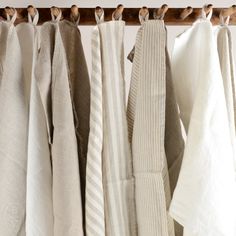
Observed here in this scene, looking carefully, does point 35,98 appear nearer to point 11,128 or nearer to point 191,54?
point 11,128

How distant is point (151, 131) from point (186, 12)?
8.4 inches

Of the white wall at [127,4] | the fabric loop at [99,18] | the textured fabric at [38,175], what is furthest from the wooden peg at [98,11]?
the white wall at [127,4]

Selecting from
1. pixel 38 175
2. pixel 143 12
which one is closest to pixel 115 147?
pixel 38 175

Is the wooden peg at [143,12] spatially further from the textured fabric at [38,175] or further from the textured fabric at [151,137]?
the textured fabric at [38,175]

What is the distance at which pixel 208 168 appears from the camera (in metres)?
0.43

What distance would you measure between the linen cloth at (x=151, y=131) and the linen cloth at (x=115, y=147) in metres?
0.01

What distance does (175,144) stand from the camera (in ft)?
1.70

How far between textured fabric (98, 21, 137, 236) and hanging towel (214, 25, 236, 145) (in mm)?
152

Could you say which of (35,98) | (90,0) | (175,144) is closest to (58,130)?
(35,98)

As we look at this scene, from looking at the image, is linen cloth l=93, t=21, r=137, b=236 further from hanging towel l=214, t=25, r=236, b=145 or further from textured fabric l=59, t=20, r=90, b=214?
hanging towel l=214, t=25, r=236, b=145

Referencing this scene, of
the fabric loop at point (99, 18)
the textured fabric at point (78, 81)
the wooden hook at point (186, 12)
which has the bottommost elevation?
the textured fabric at point (78, 81)

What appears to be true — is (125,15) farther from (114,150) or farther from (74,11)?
(114,150)

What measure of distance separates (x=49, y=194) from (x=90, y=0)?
0.54m

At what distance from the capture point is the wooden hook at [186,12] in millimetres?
535
